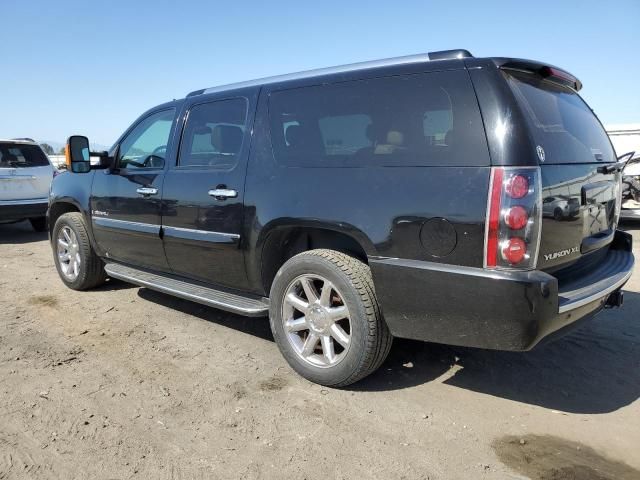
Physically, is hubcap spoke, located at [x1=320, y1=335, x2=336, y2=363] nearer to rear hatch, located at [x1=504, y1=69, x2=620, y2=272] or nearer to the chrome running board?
the chrome running board

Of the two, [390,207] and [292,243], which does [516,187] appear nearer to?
[390,207]

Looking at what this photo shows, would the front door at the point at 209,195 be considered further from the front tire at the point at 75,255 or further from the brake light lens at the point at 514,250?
the brake light lens at the point at 514,250

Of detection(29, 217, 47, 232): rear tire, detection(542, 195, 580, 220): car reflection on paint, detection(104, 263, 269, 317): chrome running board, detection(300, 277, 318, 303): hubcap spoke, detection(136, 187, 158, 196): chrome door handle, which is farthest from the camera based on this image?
detection(29, 217, 47, 232): rear tire

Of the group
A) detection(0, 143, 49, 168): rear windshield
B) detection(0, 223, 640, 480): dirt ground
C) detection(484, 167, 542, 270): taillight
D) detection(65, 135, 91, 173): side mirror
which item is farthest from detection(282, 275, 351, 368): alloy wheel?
detection(0, 143, 49, 168): rear windshield

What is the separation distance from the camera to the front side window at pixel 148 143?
4379mm

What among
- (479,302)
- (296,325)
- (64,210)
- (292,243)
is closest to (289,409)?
(296,325)

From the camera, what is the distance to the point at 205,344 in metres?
3.92

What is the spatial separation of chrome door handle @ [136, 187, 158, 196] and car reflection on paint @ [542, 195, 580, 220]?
300cm

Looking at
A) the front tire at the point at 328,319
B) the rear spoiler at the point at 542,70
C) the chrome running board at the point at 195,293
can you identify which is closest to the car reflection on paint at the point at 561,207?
the rear spoiler at the point at 542,70

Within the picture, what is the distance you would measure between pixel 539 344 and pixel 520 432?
0.50 meters

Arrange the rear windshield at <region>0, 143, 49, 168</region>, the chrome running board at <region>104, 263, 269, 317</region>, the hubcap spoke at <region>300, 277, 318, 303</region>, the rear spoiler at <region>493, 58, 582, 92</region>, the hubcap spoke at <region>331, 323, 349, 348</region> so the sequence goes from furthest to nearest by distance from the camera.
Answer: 1. the rear windshield at <region>0, 143, 49, 168</region>
2. the chrome running board at <region>104, 263, 269, 317</region>
3. the hubcap spoke at <region>300, 277, 318, 303</region>
4. the hubcap spoke at <region>331, 323, 349, 348</region>
5. the rear spoiler at <region>493, 58, 582, 92</region>

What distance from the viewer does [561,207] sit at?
263 cm

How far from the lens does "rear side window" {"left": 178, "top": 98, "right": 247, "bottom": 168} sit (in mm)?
3719

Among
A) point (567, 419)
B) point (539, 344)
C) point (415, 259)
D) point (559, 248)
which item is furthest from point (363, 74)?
point (567, 419)
